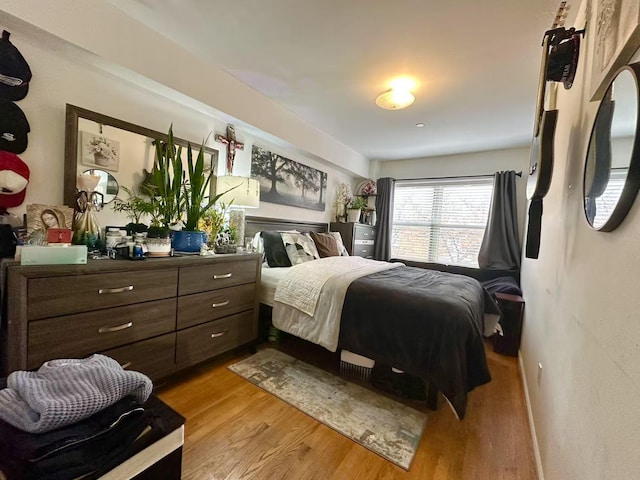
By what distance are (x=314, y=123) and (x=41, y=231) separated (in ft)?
8.89

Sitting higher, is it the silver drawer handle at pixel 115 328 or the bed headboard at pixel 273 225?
the bed headboard at pixel 273 225

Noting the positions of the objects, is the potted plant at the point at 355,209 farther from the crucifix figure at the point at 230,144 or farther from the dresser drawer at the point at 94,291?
the dresser drawer at the point at 94,291

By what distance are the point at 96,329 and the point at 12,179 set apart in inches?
36.3

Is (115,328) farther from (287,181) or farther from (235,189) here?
(287,181)

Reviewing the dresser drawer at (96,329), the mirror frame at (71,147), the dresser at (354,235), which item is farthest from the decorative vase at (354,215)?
the mirror frame at (71,147)

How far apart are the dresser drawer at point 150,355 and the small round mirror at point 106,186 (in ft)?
3.32

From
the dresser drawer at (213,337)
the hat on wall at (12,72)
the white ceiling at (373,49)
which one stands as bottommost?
the dresser drawer at (213,337)

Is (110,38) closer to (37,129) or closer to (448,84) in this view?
(37,129)

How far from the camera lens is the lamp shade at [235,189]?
2459mm

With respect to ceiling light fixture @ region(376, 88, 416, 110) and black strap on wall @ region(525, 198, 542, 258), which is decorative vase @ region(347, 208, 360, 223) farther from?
black strap on wall @ region(525, 198, 542, 258)

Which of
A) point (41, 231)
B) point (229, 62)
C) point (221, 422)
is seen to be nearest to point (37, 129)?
point (41, 231)

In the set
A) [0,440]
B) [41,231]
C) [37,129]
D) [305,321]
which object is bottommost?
[305,321]

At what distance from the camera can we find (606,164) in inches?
31.8

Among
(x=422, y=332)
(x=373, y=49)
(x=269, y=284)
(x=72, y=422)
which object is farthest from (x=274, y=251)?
(x=72, y=422)
